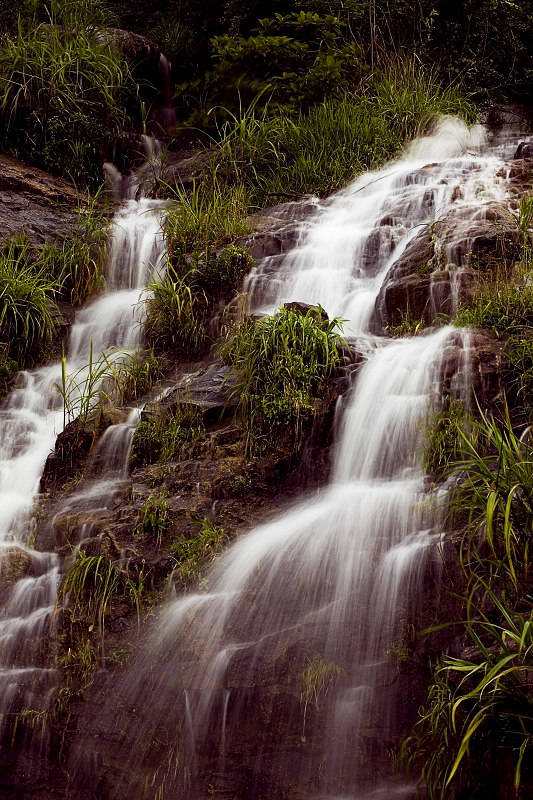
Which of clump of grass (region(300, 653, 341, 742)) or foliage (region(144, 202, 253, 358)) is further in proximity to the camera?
foliage (region(144, 202, 253, 358))

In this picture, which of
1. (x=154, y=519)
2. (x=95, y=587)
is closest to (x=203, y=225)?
(x=154, y=519)

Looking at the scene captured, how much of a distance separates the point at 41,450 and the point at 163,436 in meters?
1.18

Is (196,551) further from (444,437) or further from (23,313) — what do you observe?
(23,313)

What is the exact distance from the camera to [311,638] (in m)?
3.61

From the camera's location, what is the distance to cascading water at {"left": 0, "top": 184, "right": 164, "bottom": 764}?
13.3ft

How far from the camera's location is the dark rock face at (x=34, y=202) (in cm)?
852

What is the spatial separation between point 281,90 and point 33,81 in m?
3.59

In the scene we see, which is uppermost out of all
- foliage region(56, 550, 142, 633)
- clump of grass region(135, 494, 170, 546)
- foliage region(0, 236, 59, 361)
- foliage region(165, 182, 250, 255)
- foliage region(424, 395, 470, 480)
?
foliage region(165, 182, 250, 255)

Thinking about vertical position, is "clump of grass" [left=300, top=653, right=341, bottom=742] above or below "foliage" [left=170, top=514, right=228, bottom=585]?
below

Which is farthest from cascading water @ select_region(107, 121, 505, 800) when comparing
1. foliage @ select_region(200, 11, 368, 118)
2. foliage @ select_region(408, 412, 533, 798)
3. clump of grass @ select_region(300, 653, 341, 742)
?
foliage @ select_region(200, 11, 368, 118)

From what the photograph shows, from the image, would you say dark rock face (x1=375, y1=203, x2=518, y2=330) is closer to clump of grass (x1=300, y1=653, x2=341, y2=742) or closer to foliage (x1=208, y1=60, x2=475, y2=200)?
foliage (x1=208, y1=60, x2=475, y2=200)

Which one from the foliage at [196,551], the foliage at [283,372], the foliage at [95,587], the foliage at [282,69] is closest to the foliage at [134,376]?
the foliage at [283,372]

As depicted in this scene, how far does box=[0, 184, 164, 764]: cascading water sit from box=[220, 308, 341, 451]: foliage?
107 cm

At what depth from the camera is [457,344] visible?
5.24 m
